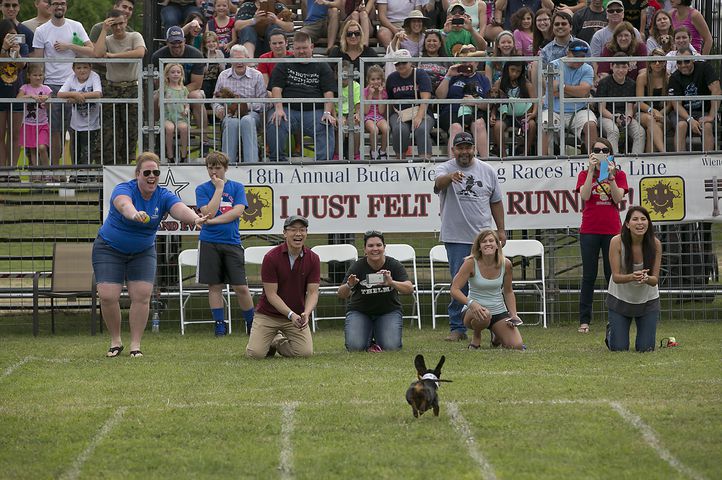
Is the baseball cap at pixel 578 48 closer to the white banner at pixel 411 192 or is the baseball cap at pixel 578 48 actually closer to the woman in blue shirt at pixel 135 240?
the white banner at pixel 411 192

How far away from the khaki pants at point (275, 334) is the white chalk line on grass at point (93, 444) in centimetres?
294

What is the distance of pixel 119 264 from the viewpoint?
11422 millimetres

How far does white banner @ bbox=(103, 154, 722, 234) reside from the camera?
14688 mm

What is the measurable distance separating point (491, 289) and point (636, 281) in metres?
1.38

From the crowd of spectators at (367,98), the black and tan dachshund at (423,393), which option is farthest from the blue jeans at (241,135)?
the black and tan dachshund at (423,393)

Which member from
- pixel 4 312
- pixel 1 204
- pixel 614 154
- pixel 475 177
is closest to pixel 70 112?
pixel 1 204

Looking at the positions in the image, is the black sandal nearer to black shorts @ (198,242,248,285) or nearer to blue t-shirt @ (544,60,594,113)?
black shorts @ (198,242,248,285)

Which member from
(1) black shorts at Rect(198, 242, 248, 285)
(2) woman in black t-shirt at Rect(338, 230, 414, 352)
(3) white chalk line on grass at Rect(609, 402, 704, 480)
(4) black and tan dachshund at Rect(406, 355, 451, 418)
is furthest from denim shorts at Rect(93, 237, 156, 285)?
(3) white chalk line on grass at Rect(609, 402, 704, 480)

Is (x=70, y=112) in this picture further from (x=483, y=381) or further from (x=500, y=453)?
(x=500, y=453)

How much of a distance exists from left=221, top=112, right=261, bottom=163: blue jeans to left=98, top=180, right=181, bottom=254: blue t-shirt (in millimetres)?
3452

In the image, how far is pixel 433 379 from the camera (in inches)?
317

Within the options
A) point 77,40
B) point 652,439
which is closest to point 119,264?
point 652,439

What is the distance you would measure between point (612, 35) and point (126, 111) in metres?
6.29

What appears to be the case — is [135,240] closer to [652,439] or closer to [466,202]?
[466,202]
